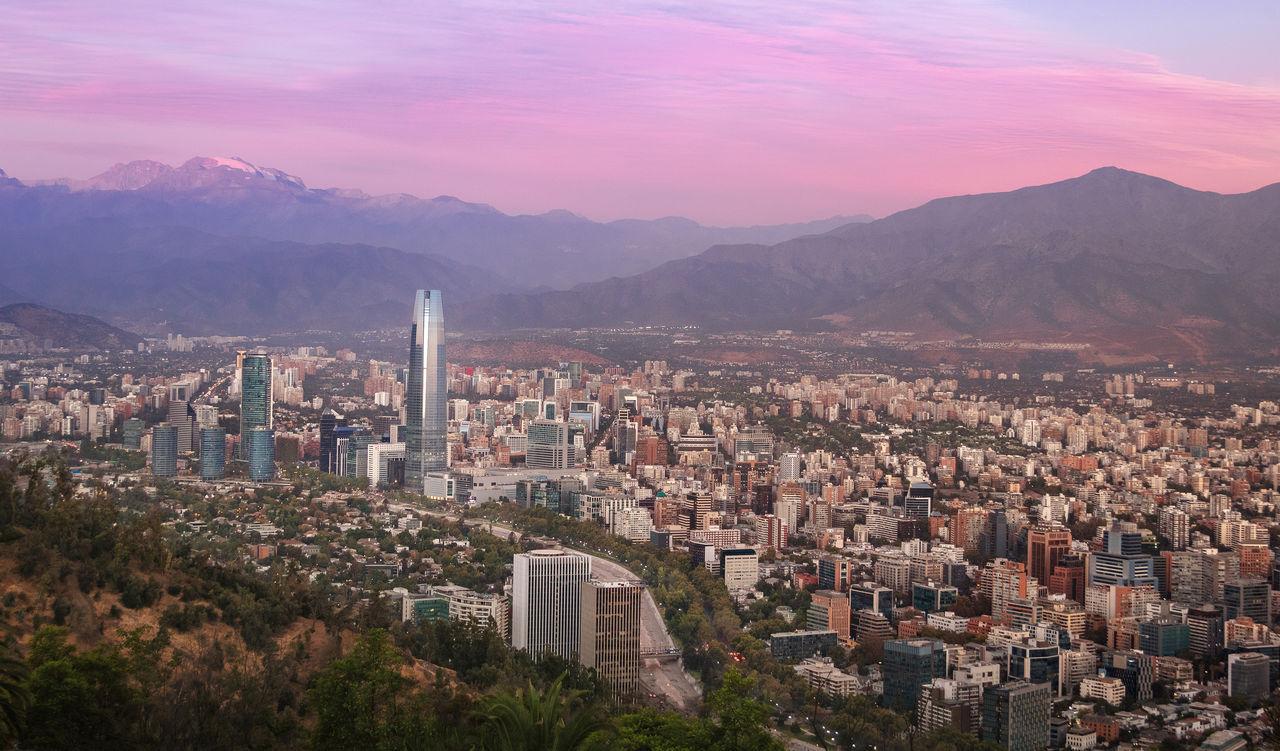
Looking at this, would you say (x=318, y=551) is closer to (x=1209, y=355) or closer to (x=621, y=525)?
(x=621, y=525)

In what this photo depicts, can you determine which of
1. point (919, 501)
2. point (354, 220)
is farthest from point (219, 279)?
point (919, 501)

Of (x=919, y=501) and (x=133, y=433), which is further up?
(x=133, y=433)

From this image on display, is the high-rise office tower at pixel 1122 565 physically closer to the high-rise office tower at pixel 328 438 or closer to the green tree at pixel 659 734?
the green tree at pixel 659 734

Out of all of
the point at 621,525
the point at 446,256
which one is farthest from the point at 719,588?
the point at 446,256

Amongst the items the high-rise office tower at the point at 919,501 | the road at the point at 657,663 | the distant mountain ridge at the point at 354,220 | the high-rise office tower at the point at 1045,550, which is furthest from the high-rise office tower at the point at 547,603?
the distant mountain ridge at the point at 354,220

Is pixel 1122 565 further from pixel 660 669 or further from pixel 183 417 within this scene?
pixel 183 417

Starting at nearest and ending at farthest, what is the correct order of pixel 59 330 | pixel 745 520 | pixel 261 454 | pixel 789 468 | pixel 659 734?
pixel 659 734
pixel 745 520
pixel 261 454
pixel 789 468
pixel 59 330
